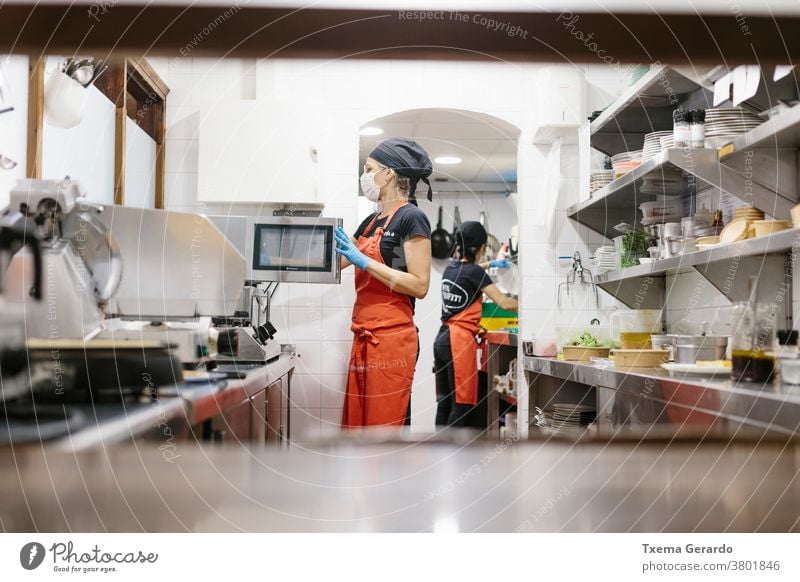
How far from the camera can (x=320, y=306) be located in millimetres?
1072

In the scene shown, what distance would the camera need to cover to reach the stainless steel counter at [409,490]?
97 cm

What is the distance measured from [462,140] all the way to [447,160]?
0.05 meters

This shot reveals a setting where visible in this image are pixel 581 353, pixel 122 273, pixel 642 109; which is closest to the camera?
pixel 122 273

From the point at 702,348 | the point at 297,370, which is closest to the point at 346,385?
the point at 297,370

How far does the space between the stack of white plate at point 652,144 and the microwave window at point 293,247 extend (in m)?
0.67

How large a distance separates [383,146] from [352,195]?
0.36 ft

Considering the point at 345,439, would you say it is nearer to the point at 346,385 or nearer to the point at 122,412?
the point at 346,385

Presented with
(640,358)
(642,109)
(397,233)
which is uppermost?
(642,109)

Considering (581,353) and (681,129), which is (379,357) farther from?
(681,129)

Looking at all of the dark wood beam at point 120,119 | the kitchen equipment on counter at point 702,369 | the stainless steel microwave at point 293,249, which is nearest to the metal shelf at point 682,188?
the kitchen equipment on counter at point 702,369

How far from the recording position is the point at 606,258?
125 cm

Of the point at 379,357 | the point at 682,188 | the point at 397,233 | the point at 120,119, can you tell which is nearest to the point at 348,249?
the point at 397,233

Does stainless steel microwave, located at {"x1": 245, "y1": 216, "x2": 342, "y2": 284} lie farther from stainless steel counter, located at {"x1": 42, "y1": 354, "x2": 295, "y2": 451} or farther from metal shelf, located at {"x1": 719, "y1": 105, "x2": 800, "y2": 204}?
metal shelf, located at {"x1": 719, "y1": 105, "x2": 800, "y2": 204}
